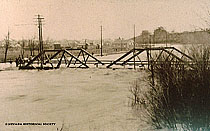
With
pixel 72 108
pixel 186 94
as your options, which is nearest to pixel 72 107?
pixel 72 108

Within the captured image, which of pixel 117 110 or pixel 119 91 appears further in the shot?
pixel 119 91

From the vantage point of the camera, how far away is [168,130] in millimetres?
4930

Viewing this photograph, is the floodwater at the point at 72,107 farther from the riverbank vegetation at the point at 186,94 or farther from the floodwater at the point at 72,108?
the riverbank vegetation at the point at 186,94

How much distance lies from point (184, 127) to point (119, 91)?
18.5 ft

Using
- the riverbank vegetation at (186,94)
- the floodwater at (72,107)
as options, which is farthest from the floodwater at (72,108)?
the riverbank vegetation at (186,94)

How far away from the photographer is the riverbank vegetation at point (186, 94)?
425 cm

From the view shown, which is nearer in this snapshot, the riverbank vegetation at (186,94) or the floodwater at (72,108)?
the riverbank vegetation at (186,94)

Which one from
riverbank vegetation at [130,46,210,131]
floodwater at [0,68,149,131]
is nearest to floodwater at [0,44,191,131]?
floodwater at [0,68,149,131]

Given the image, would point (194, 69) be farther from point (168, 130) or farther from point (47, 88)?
point (47, 88)

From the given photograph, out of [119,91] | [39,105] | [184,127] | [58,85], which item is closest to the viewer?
[184,127]

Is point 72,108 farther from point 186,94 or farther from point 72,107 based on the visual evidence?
point 186,94

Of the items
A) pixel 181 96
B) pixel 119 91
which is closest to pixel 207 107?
pixel 181 96

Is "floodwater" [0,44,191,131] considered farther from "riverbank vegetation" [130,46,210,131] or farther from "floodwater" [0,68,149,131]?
"riverbank vegetation" [130,46,210,131]

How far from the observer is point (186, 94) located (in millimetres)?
4387
